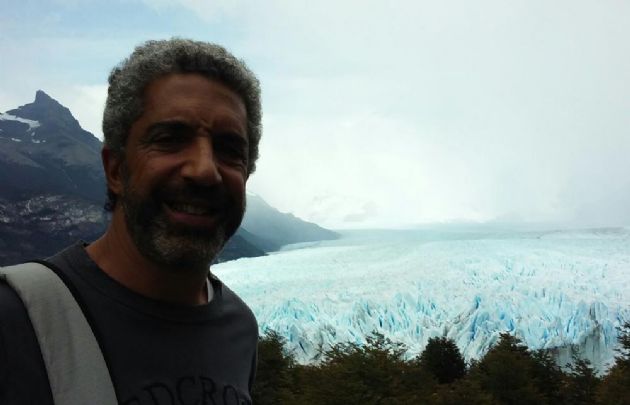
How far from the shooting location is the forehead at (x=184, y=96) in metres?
1.37

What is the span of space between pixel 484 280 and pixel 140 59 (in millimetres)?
27233

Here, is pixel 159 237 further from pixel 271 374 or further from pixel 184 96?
pixel 271 374

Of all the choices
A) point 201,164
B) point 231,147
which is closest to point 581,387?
point 231,147

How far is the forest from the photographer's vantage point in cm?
1296

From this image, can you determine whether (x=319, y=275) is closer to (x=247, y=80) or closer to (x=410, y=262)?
(x=410, y=262)

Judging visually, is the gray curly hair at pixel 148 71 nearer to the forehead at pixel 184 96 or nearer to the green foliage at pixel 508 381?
the forehead at pixel 184 96

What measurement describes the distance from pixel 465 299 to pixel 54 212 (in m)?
63.1

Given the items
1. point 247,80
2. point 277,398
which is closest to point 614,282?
point 277,398

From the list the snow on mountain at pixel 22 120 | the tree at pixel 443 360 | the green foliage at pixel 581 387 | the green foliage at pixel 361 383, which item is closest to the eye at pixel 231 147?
the green foliage at pixel 361 383

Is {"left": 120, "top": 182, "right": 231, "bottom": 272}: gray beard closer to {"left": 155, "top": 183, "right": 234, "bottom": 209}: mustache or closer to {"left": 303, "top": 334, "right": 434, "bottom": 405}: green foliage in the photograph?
{"left": 155, "top": 183, "right": 234, "bottom": 209}: mustache

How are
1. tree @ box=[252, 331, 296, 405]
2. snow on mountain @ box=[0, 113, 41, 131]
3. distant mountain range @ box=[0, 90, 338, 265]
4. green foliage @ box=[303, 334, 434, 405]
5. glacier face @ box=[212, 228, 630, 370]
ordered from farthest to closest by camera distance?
snow on mountain @ box=[0, 113, 41, 131] → distant mountain range @ box=[0, 90, 338, 265] → glacier face @ box=[212, 228, 630, 370] → tree @ box=[252, 331, 296, 405] → green foliage @ box=[303, 334, 434, 405]

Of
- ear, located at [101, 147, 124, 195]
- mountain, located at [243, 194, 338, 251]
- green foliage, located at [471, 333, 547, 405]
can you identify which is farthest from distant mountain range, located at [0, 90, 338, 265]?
ear, located at [101, 147, 124, 195]

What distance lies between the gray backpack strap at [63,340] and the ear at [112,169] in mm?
319

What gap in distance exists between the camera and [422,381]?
50.7 feet
